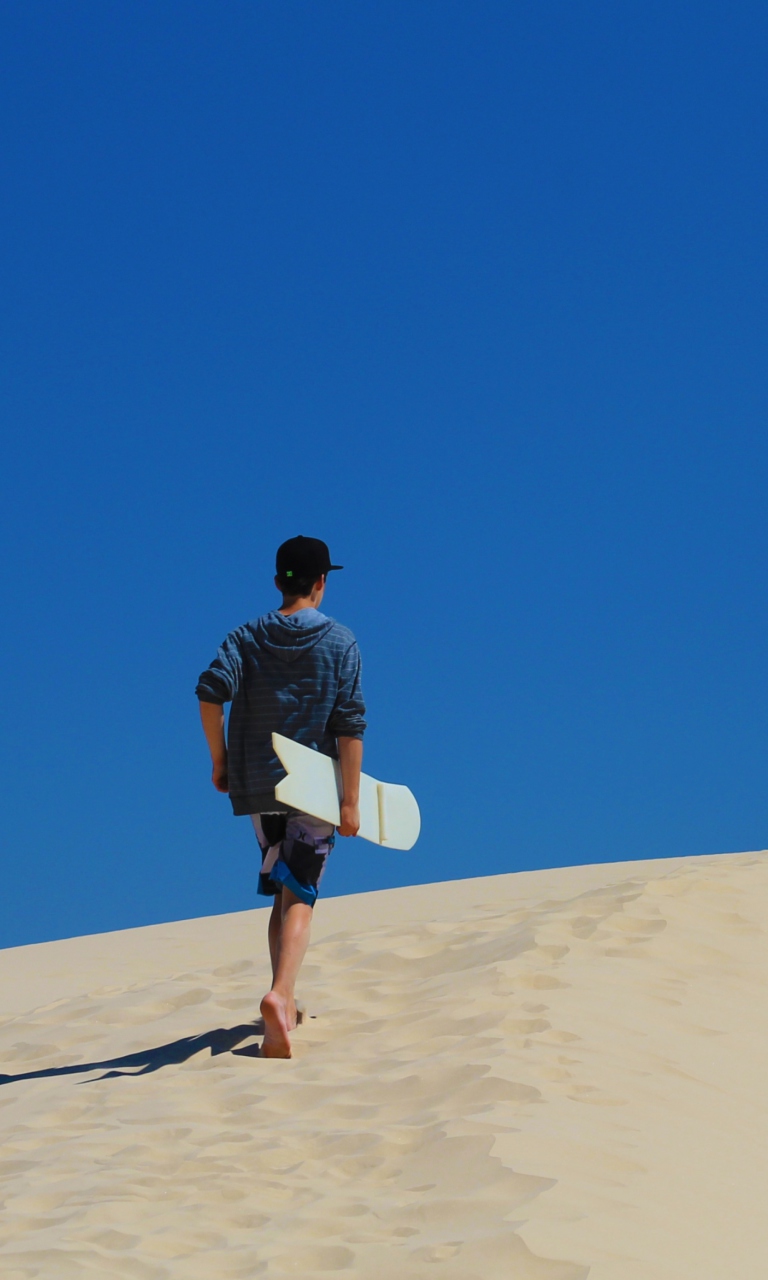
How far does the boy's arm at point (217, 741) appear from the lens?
4918mm

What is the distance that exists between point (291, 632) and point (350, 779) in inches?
A: 24.7

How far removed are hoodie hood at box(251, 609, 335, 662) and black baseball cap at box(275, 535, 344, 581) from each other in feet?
0.51

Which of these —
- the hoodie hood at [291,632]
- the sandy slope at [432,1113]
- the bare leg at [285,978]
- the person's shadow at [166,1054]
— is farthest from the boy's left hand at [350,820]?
the person's shadow at [166,1054]

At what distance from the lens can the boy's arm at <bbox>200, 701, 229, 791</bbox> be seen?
4918mm

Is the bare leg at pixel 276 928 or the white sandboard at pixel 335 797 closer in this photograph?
the white sandboard at pixel 335 797

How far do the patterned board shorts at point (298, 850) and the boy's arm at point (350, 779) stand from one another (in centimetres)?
9

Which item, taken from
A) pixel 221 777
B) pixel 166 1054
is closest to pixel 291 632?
pixel 221 777

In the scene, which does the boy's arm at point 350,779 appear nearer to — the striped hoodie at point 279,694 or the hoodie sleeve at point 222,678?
the striped hoodie at point 279,694

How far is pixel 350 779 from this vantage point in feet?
16.0

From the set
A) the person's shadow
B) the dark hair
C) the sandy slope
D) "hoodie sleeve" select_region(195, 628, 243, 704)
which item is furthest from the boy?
the sandy slope

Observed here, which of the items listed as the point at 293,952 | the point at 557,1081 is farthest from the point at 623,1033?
the point at 293,952

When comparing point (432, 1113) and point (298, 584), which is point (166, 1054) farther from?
point (298, 584)

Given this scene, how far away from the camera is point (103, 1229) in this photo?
3.18m

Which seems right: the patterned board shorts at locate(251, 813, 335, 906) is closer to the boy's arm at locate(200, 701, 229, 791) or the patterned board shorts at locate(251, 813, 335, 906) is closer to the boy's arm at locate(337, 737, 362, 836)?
the boy's arm at locate(337, 737, 362, 836)
